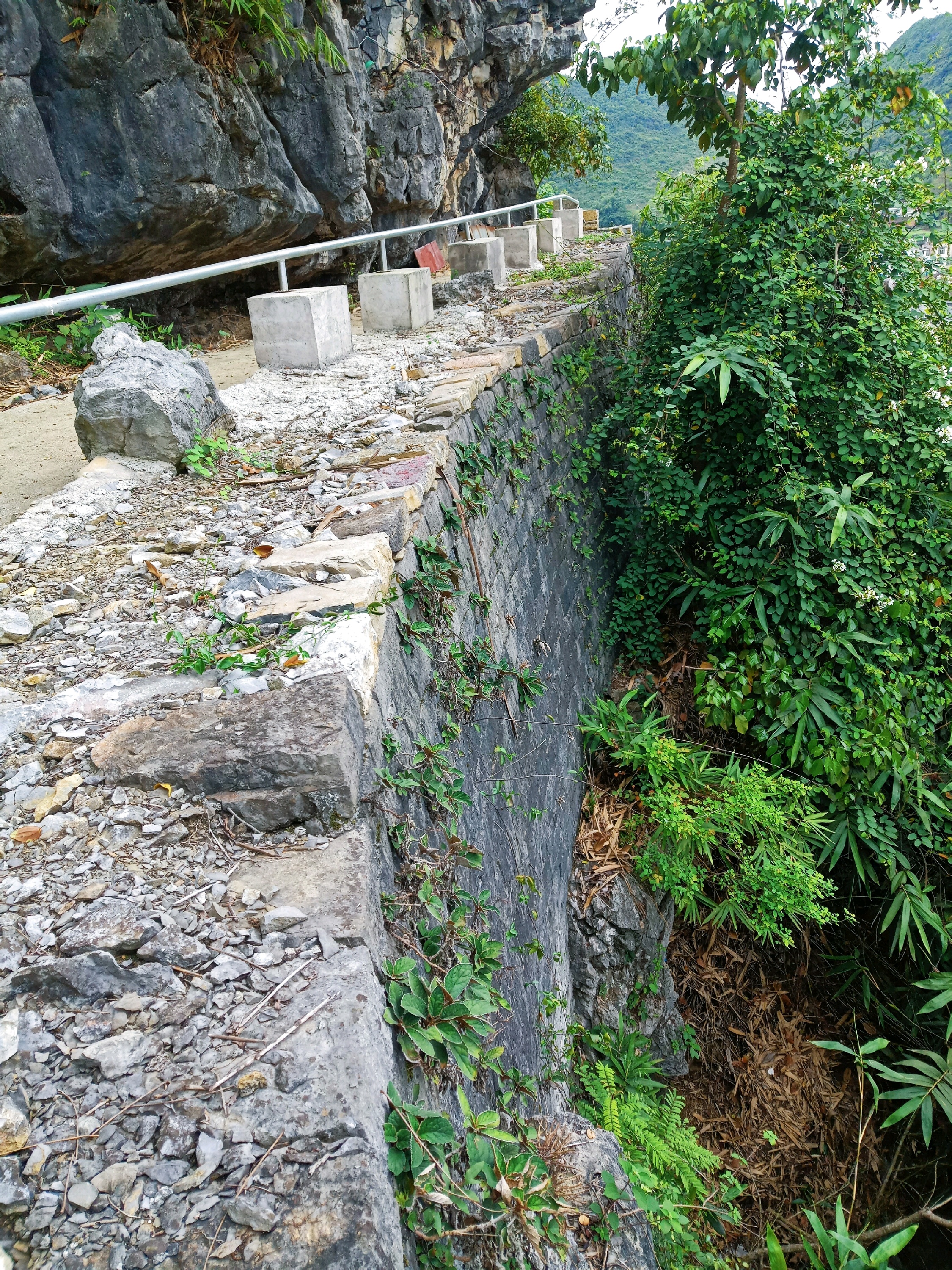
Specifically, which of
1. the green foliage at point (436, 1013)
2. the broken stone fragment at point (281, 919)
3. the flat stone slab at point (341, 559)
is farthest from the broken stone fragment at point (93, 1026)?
the flat stone slab at point (341, 559)

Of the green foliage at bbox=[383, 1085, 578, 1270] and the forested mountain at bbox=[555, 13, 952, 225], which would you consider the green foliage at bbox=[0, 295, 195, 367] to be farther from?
the forested mountain at bbox=[555, 13, 952, 225]

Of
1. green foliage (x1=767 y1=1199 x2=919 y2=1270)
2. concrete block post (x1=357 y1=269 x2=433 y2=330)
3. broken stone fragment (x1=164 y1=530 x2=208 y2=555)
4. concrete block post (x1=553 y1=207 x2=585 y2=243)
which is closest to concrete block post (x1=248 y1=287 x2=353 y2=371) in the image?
concrete block post (x1=357 y1=269 x2=433 y2=330)

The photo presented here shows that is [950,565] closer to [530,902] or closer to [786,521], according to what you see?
[786,521]

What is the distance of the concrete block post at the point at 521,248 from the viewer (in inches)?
300

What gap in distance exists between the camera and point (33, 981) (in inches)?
48.3

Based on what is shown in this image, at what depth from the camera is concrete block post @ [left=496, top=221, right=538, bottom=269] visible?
7.63m

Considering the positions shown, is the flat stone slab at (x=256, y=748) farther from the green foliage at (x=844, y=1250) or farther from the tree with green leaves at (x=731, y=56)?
the tree with green leaves at (x=731, y=56)

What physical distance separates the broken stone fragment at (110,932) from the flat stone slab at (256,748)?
0.97 ft

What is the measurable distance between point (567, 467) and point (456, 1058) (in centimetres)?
390

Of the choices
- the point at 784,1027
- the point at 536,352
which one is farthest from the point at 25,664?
the point at 784,1027

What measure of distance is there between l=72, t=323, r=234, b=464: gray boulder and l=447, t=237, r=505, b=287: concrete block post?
387 centimetres

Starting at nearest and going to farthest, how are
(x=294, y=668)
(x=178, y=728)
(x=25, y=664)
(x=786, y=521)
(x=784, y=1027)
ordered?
(x=178, y=728)
(x=294, y=668)
(x=25, y=664)
(x=786, y=521)
(x=784, y=1027)

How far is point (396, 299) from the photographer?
5.36 m

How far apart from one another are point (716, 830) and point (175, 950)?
3.33m
